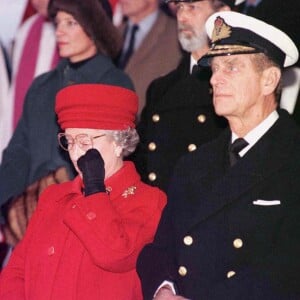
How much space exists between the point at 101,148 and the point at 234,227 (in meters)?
0.71

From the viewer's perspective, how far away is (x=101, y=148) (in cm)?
497

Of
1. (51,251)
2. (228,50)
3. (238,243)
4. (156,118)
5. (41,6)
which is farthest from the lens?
(41,6)

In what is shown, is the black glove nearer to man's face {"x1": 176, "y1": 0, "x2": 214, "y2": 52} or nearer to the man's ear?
the man's ear

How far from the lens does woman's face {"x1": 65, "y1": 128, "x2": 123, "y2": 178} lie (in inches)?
195

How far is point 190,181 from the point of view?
4844 millimetres

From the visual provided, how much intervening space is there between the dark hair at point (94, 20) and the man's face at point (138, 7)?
548mm

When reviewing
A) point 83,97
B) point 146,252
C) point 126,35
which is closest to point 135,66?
point 126,35

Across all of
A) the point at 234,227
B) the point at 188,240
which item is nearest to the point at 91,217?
the point at 188,240

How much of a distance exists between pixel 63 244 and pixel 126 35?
222 centimetres

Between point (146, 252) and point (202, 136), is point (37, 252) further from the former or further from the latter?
point (202, 136)

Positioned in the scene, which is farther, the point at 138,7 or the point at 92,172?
the point at 138,7

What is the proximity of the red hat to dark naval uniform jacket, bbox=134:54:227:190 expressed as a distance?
0.52 metres

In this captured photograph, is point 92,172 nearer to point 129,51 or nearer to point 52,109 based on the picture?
point 52,109

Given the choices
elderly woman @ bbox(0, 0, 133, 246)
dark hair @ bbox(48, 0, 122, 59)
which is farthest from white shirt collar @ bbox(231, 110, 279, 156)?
dark hair @ bbox(48, 0, 122, 59)
